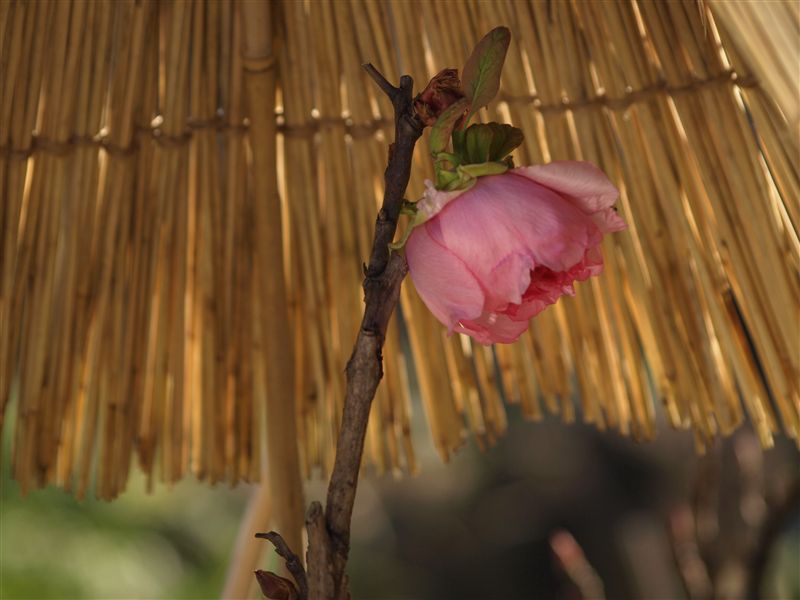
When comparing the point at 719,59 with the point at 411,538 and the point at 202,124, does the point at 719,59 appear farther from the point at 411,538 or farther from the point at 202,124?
the point at 411,538

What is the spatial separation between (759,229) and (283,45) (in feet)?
1.27

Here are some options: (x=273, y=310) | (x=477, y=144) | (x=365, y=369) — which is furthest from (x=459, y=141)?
(x=273, y=310)

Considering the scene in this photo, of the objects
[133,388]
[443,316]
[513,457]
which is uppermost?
[513,457]

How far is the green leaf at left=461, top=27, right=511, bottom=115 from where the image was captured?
42 cm

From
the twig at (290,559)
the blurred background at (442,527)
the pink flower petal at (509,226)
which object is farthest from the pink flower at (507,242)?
the blurred background at (442,527)

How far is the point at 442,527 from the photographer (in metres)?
3.02

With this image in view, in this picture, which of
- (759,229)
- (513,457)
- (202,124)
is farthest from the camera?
(513,457)

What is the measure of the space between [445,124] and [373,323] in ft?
0.31

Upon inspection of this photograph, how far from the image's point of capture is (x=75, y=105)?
734 millimetres

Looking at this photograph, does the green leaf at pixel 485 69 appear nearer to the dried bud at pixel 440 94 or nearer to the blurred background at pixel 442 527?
the dried bud at pixel 440 94

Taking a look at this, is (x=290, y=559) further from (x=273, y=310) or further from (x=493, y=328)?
(x=273, y=310)

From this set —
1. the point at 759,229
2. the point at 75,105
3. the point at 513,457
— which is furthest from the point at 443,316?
the point at 513,457

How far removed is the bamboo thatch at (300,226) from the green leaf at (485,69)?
30 centimetres

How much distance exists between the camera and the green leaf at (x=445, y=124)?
0.41m
